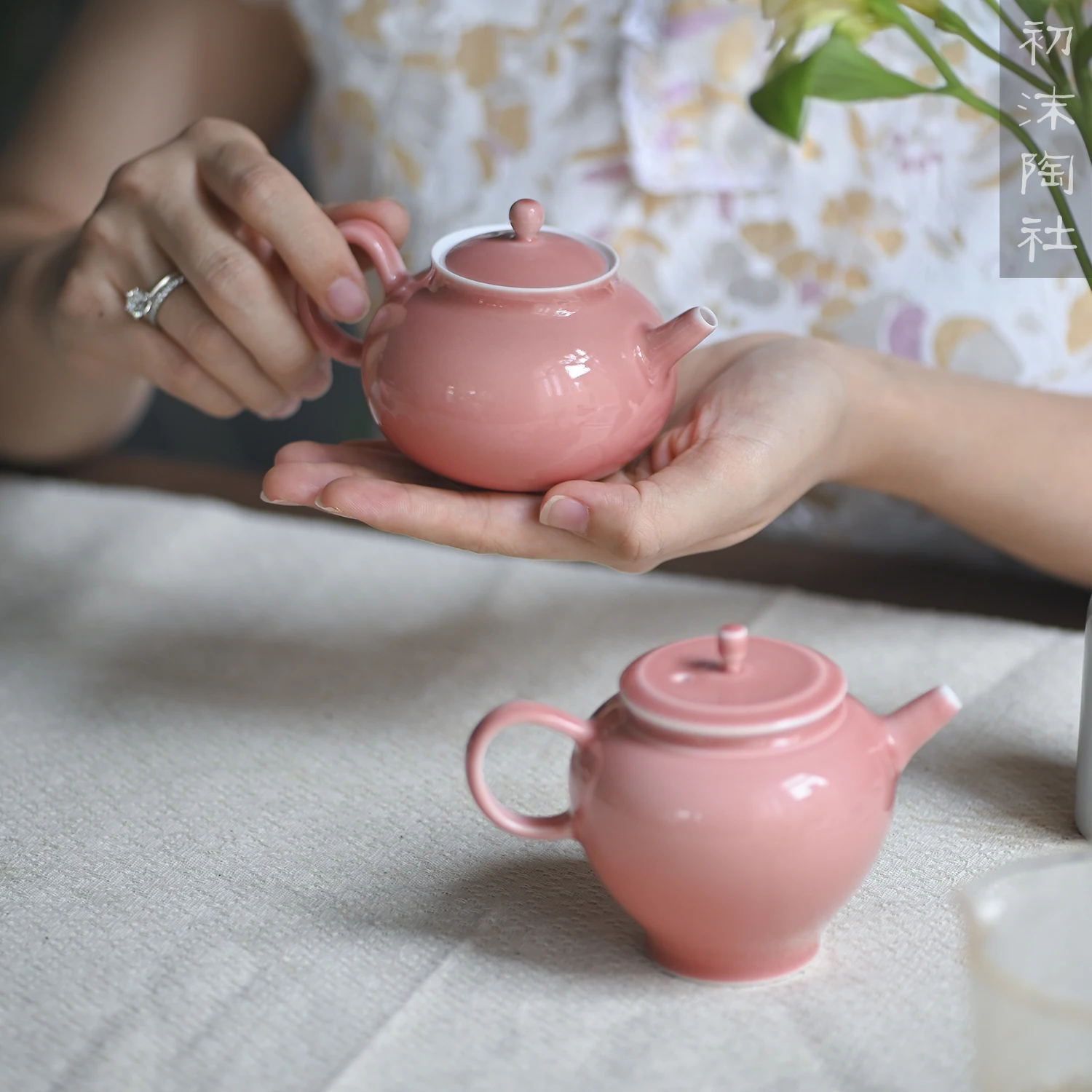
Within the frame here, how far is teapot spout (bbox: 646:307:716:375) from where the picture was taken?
0.70 m

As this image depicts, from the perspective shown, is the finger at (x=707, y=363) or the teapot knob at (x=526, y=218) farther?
the finger at (x=707, y=363)

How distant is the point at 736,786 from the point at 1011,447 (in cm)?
46

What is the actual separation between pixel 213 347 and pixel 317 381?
70mm

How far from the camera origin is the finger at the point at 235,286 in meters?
0.81

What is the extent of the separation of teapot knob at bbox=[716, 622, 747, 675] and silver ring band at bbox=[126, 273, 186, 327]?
1.64ft

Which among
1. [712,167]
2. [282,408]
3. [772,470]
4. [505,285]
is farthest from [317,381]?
[712,167]

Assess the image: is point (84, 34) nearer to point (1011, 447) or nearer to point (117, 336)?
point (117, 336)

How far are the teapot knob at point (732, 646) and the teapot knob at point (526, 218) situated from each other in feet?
0.90

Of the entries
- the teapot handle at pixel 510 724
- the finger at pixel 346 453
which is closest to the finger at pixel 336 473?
the finger at pixel 346 453

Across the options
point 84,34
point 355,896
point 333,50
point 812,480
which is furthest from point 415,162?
point 355,896

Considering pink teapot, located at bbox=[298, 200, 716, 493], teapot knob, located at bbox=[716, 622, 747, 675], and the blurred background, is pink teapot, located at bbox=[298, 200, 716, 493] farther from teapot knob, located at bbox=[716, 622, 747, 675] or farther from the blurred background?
the blurred background

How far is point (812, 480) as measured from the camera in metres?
0.81

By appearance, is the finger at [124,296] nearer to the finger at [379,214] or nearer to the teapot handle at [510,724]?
the finger at [379,214]

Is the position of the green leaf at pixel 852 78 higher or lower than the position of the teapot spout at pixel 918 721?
higher
